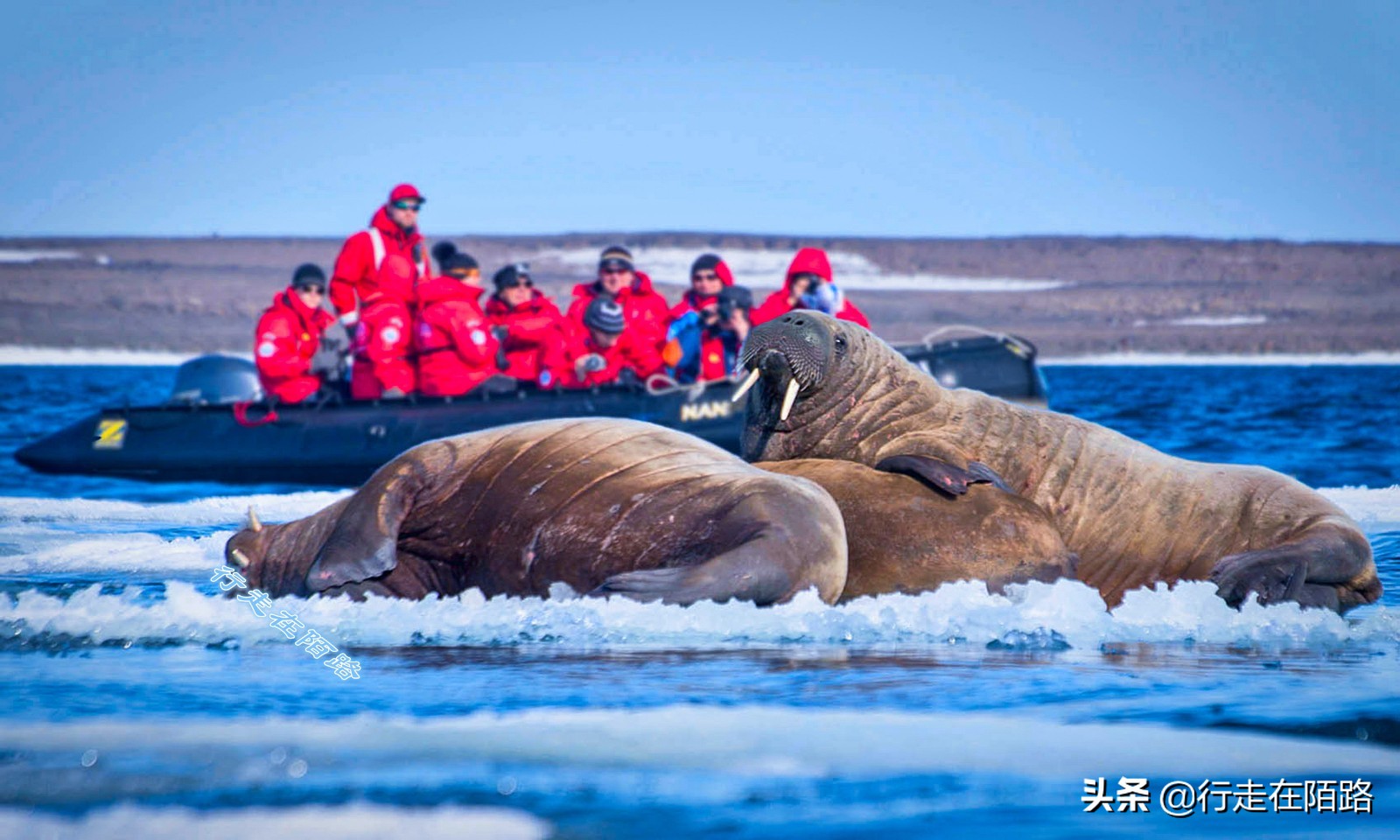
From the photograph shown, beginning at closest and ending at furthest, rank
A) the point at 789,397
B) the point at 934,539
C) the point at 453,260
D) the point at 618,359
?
the point at 934,539
the point at 789,397
the point at 453,260
the point at 618,359

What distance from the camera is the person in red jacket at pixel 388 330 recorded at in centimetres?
1170

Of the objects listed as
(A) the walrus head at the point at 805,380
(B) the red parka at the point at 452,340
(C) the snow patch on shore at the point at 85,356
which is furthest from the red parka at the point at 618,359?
(C) the snow patch on shore at the point at 85,356

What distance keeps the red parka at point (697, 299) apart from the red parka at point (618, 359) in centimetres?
33

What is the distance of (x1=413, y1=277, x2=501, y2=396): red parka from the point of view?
11.4 m

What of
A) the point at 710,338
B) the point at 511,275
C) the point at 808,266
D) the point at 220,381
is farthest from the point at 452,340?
the point at 220,381

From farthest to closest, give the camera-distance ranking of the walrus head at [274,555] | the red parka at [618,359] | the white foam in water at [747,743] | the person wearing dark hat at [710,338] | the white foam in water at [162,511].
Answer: the red parka at [618,359]
the person wearing dark hat at [710,338]
the white foam in water at [162,511]
the walrus head at [274,555]
the white foam in water at [747,743]

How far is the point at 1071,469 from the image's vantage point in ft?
16.6

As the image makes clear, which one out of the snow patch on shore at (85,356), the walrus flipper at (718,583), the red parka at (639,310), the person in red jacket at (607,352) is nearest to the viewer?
the walrus flipper at (718,583)

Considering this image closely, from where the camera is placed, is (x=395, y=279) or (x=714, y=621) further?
(x=395, y=279)

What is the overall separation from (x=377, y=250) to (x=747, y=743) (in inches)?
371

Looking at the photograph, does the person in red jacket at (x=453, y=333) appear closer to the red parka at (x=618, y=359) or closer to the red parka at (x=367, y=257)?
the red parka at (x=367, y=257)

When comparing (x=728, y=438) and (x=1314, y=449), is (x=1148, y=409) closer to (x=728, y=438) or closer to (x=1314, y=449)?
(x=1314, y=449)

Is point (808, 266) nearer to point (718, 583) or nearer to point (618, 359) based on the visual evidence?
point (618, 359)

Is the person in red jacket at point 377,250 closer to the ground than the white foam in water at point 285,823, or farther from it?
farther from it
